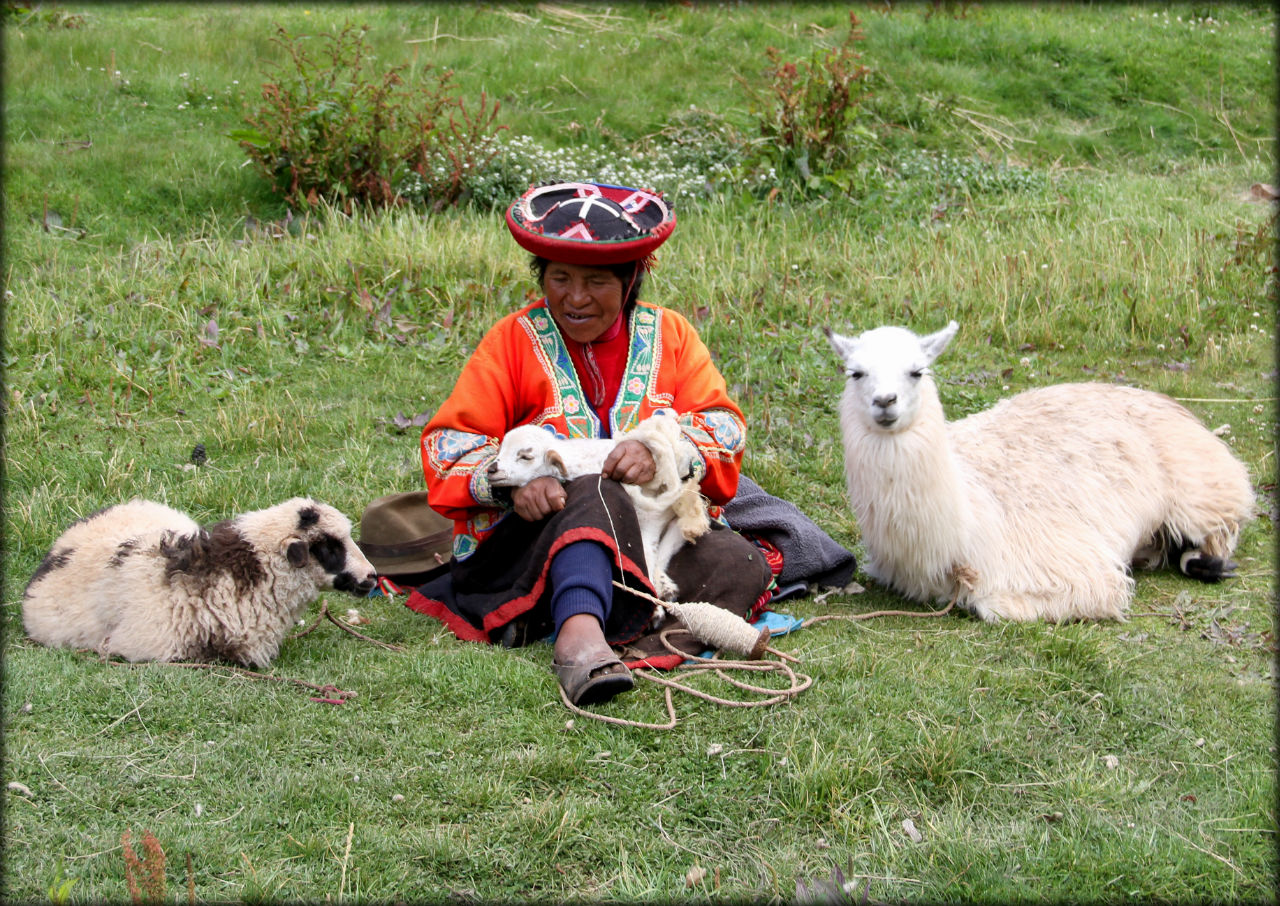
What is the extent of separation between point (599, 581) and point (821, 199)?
20.4 feet

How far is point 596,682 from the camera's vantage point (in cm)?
343

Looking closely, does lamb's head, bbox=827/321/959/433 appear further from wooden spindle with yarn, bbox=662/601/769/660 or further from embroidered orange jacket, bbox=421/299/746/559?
wooden spindle with yarn, bbox=662/601/769/660

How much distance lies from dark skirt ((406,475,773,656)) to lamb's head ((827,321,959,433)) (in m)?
0.72

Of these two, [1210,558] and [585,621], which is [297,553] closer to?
[585,621]

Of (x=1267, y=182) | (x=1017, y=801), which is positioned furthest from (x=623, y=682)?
(x=1267, y=182)

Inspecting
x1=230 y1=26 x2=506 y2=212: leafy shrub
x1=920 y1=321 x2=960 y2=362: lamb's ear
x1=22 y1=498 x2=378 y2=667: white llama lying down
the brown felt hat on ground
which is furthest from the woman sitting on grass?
x1=230 y1=26 x2=506 y2=212: leafy shrub

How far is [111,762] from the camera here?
10.2ft

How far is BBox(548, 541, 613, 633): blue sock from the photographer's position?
376cm

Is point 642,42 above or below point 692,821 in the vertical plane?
above

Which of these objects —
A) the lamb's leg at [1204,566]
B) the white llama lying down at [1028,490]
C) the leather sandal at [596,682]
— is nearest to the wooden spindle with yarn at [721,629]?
the leather sandal at [596,682]

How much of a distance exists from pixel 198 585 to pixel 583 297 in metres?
1.67

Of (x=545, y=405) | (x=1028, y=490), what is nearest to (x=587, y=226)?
(x=545, y=405)

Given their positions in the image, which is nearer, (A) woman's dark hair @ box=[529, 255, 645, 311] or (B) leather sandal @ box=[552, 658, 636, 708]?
(B) leather sandal @ box=[552, 658, 636, 708]

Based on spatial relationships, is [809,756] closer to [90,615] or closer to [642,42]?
[90,615]
